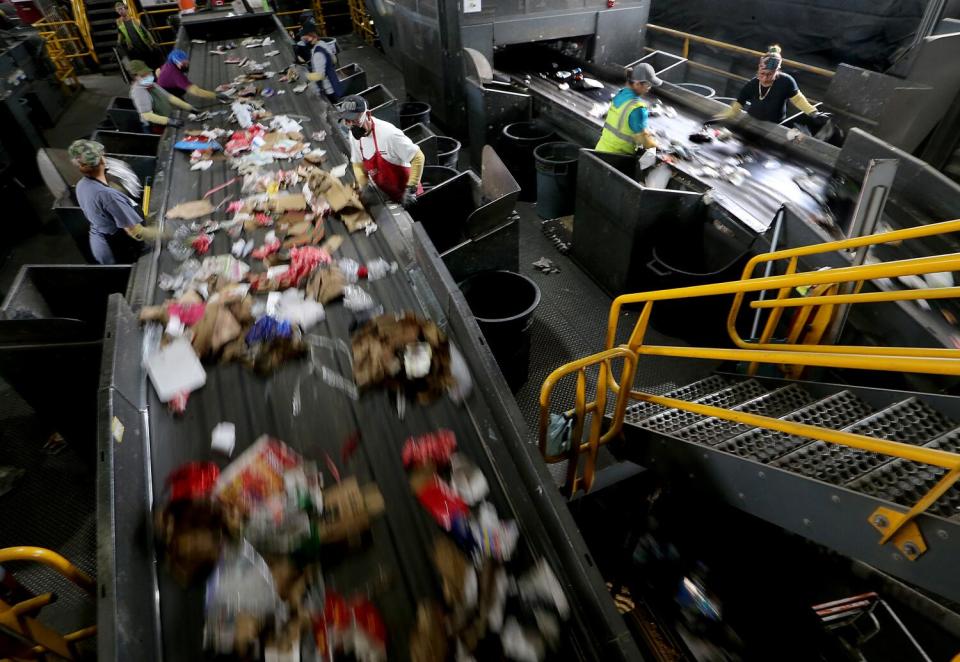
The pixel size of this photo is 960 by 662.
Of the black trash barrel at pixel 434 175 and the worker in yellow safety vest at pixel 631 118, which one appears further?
the black trash barrel at pixel 434 175

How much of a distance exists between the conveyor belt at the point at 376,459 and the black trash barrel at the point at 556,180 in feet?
8.86

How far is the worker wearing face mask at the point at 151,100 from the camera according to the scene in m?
Result: 5.39

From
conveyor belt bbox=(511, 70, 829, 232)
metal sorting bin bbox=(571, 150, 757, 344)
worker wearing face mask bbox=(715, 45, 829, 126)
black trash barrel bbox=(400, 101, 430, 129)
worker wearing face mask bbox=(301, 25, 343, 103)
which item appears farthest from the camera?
worker wearing face mask bbox=(301, 25, 343, 103)

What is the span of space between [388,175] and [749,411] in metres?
3.08

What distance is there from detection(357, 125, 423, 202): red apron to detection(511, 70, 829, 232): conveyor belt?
236 cm

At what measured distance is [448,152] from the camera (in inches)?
217

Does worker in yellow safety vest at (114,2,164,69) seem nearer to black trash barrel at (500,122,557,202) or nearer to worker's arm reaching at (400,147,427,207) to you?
black trash barrel at (500,122,557,202)

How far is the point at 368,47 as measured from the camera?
41.5 feet

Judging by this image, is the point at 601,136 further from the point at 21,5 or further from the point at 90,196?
the point at 21,5

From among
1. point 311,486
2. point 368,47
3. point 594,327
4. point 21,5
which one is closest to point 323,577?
point 311,486

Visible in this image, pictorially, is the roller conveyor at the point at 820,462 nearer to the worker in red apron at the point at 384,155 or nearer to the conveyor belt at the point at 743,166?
the conveyor belt at the point at 743,166

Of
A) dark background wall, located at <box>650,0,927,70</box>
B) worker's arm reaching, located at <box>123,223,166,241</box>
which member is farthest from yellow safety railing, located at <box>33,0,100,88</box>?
dark background wall, located at <box>650,0,927,70</box>

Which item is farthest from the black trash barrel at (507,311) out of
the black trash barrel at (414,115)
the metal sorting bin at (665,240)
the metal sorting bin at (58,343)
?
the black trash barrel at (414,115)

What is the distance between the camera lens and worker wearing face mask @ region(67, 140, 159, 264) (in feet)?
10.9
